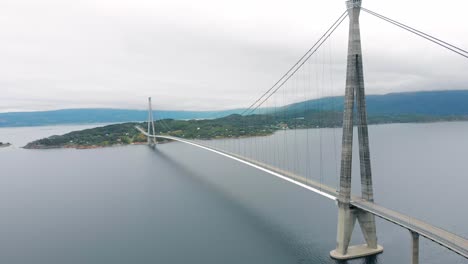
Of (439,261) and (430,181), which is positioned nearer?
(439,261)

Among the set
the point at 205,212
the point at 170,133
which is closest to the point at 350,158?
the point at 205,212

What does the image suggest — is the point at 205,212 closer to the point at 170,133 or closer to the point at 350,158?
the point at 350,158

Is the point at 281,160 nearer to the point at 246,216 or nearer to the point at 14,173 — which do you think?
the point at 246,216

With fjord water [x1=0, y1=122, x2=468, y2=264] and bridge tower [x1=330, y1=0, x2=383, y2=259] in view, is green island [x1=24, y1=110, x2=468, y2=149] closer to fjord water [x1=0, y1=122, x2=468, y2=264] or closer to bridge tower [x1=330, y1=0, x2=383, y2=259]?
fjord water [x1=0, y1=122, x2=468, y2=264]

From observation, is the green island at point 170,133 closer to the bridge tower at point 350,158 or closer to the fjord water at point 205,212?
the fjord water at point 205,212

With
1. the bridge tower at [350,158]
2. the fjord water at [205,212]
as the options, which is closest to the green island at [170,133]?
the fjord water at [205,212]

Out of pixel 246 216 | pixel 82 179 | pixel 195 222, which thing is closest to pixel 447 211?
pixel 246 216
